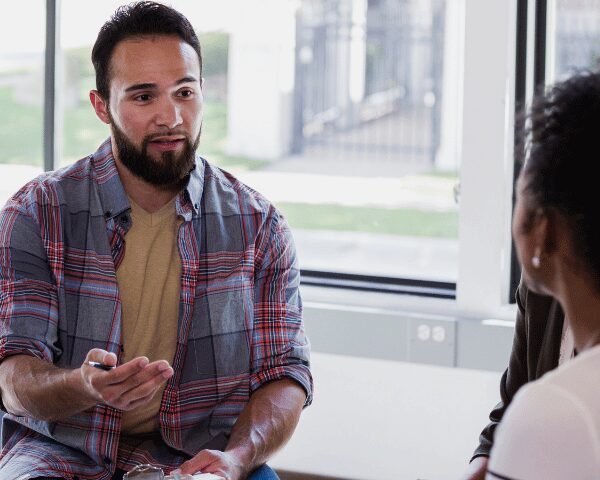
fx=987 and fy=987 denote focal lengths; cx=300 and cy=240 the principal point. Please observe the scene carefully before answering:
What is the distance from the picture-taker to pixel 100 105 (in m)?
2.48

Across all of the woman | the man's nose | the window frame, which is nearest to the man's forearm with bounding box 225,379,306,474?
the man's nose

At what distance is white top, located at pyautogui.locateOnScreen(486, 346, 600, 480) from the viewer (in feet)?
3.42

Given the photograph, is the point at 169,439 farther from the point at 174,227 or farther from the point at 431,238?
the point at 431,238

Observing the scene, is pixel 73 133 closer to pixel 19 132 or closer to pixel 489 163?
pixel 19 132

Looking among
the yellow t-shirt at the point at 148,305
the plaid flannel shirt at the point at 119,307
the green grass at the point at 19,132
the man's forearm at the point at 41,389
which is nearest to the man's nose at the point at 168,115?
the plaid flannel shirt at the point at 119,307

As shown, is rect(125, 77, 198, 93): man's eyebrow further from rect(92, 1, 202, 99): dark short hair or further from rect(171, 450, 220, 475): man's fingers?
rect(171, 450, 220, 475): man's fingers

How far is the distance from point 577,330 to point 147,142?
1.35m

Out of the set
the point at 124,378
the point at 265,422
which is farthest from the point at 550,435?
the point at 265,422

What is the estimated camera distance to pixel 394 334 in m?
3.06

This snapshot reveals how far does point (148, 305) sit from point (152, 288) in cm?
4

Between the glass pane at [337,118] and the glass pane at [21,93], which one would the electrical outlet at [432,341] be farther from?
the glass pane at [21,93]

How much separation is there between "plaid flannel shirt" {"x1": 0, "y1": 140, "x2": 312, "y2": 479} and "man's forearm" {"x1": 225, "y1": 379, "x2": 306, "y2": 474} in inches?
1.4

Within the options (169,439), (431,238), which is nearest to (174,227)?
(169,439)

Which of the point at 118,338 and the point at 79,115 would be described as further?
the point at 79,115
